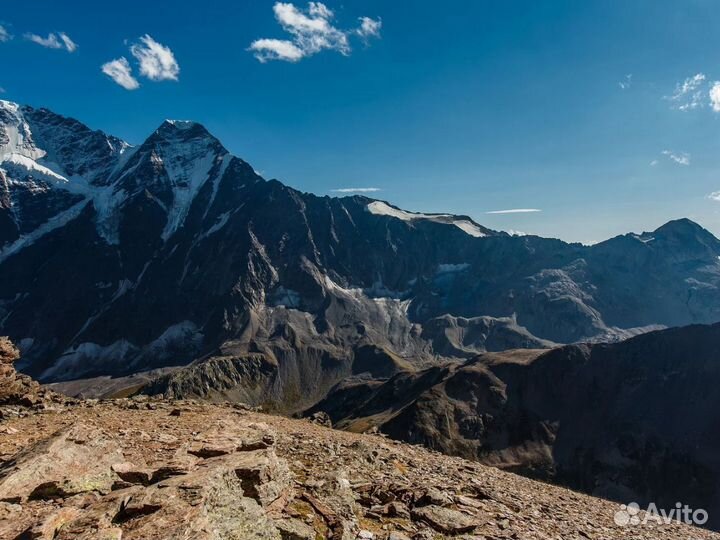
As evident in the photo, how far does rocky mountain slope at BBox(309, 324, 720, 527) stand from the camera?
146250 millimetres

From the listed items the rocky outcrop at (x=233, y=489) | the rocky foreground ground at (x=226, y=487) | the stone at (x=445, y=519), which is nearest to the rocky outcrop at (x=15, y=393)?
the rocky foreground ground at (x=226, y=487)

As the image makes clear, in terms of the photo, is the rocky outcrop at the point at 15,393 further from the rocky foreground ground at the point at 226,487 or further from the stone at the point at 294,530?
the stone at the point at 294,530

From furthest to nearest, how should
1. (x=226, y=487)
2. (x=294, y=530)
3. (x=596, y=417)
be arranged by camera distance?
(x=596, y=417) → (x=226, y=487) → (x=294, y=530)

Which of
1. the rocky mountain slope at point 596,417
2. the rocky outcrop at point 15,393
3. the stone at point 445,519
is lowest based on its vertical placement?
the rocky mountain slope at point 596,417

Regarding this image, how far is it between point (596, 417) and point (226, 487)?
191282 mm

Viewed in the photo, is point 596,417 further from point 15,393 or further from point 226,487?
point 226,487

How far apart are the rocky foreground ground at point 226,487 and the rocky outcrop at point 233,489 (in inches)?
1.7

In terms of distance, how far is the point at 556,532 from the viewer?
60.8 feet

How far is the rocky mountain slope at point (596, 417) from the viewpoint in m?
146

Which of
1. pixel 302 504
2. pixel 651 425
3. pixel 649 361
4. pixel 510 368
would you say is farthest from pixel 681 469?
pixel 302 504

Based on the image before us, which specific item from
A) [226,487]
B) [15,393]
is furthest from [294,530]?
[15,393]

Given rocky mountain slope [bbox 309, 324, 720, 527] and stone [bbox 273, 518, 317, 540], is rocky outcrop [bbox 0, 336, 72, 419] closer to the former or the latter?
stone [bbox 273, 518, 317, 540]

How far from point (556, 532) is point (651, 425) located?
174672 mm

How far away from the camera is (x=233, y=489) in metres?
12.3
